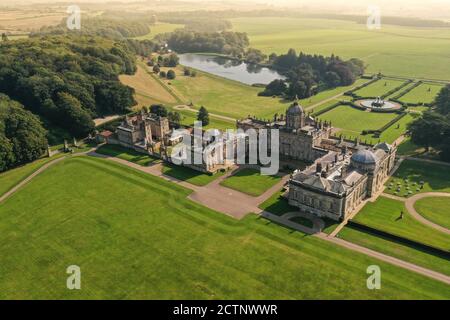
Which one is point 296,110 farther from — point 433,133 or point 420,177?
point 433,133

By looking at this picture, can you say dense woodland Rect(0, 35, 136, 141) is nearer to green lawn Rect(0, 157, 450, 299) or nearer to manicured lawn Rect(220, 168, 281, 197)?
green lawn Rect(0, 157, 450, 299)

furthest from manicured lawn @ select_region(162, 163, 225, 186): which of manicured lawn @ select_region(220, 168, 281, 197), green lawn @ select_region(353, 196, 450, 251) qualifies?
green lawn @ select_region(353, 196, 450, 251)

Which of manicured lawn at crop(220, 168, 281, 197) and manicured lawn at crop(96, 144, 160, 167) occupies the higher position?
manicured lawn at crop(96, 144, 160, 167)

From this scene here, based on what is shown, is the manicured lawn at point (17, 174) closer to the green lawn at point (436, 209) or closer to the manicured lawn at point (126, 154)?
the manicured lawn at point (126, 154)

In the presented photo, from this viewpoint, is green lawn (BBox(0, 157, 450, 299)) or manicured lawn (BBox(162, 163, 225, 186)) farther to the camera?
manicured lawn (BBox(162, 163, 225, 186))

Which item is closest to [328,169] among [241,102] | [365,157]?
[365,157]

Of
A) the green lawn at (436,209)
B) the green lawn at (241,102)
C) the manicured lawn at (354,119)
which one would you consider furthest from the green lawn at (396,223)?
the green lawn at (241,102)
